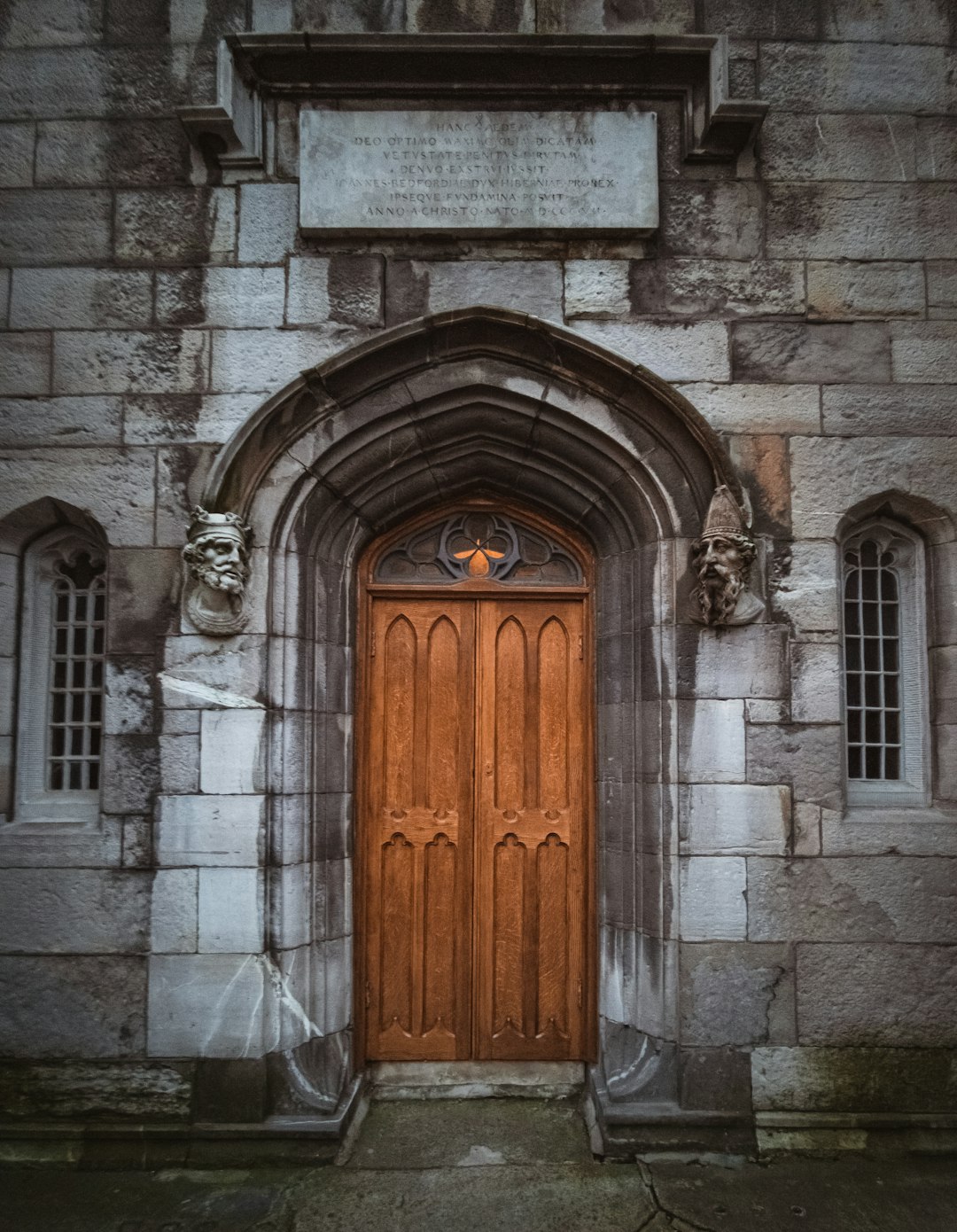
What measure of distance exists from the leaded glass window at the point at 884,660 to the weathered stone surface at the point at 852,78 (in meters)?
2.02

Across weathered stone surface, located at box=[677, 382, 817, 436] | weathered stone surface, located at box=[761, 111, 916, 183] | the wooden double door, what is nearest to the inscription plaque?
weathered stone surface, located at box=[761, 111, 916, 183]

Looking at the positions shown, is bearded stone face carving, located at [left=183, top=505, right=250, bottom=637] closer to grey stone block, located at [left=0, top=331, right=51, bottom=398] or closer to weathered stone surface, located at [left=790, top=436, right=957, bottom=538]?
grey stone block, located at [left=0, top=331, right=51, bottom=398]

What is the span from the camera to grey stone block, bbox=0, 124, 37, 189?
4098 mm

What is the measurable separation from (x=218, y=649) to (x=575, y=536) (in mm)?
1848

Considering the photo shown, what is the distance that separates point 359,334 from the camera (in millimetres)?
3992

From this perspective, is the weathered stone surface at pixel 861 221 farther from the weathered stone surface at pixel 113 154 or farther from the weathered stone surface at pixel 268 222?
the weathered stone surface at pixel 113 154

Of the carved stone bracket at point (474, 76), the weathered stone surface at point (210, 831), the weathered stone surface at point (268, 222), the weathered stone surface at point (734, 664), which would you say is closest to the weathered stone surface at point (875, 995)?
the weathered stone surface at point (734, 664)

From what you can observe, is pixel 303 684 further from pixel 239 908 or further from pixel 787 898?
pixel 787 898

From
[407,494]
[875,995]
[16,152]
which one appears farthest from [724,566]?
[16,152]

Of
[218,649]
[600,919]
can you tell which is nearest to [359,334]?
[218,649]

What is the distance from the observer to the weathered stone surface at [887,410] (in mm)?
3977

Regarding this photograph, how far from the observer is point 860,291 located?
404 cm

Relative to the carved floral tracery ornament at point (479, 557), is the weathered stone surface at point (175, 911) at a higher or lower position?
lower

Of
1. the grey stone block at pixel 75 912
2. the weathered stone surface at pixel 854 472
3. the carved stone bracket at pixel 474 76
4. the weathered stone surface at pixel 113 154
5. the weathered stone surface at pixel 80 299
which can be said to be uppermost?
the carved stone bracket at pixel 474 76
